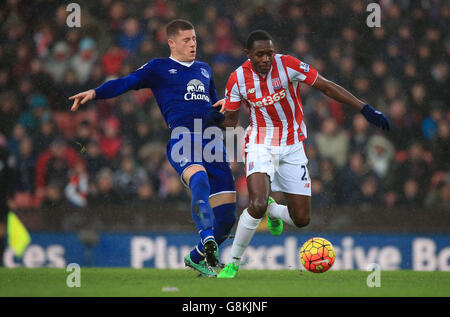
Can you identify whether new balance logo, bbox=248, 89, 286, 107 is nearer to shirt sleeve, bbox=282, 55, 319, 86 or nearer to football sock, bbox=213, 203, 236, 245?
shirt sleeve, bbox=282, 55, 319, 86

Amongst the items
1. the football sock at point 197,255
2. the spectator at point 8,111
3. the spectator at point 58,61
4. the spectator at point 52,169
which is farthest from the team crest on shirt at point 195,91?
the spectator at point 58,61

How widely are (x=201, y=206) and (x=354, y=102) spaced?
5.23 feet

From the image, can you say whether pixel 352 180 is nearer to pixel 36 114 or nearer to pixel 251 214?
pixel 251 214

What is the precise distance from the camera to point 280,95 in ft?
20.6

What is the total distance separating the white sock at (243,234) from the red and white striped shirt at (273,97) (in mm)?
726

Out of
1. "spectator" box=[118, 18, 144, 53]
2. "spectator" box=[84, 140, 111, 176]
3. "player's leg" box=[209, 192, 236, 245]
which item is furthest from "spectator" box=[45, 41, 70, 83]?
"player's leg" box=[209, 192, 236, 245]

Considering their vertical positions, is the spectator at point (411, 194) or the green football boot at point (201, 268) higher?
the spectator at point (411, 194)

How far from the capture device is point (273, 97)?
20.6ft

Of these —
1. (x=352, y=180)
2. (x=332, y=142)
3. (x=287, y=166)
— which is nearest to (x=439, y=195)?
(x=352, y=180)

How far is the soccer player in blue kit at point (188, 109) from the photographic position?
6.11 m

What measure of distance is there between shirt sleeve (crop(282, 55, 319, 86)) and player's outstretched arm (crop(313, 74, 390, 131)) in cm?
5

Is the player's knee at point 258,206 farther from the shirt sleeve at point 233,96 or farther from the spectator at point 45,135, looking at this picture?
the spectator at point 45,135
